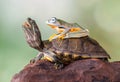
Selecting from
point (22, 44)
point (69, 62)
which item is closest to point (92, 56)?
point (69, 62)

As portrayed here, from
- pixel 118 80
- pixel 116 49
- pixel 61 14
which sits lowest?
pixel 116 49

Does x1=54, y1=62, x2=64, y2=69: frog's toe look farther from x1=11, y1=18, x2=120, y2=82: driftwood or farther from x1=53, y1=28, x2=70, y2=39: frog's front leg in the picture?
x1=53, y1=28, x2=70, y2=39: frog's front leg

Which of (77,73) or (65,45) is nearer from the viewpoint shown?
(77,73)

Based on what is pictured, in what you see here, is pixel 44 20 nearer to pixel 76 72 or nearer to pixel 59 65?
pixel 59 65

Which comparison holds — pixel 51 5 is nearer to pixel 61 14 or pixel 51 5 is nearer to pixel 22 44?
pixel 61 14

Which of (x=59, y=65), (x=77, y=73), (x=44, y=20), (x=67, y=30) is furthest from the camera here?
(x=44, y=20)

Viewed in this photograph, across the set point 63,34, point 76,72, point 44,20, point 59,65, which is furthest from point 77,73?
point 44,20
